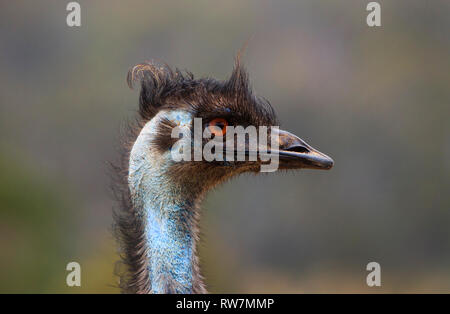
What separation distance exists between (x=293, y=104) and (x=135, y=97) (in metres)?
2.29

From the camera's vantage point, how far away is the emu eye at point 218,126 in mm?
2945

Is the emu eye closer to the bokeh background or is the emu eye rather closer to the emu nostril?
the emu nostril

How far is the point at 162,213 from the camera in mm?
2871

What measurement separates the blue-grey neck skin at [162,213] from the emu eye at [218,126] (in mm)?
104

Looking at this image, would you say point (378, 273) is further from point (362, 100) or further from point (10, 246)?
point (10, 246)

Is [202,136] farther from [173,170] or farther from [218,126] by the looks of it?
[173,170]

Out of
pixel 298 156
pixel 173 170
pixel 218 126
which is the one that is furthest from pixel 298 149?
pixel 173 170

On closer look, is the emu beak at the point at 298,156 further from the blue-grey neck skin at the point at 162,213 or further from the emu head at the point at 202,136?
the blue-grey neck skin at the point at 162,213

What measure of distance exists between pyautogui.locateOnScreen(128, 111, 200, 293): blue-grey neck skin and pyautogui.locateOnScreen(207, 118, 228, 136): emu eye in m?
0.10

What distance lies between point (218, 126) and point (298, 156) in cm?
38

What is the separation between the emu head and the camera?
115 inches

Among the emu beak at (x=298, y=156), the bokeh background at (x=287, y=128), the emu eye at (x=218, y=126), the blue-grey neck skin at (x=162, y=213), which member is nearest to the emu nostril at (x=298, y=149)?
the emu beak at (x=298, y=156)

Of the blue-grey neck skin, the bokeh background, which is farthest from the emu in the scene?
the bokeh background

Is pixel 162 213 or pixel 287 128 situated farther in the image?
pixel 287 128
